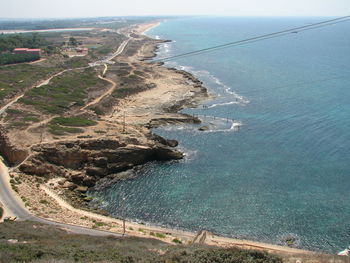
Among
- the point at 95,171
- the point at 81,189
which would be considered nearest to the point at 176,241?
the point at 81,189

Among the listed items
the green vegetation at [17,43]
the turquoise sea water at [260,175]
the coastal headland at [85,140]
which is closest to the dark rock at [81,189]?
the coastal headland at [85,140]

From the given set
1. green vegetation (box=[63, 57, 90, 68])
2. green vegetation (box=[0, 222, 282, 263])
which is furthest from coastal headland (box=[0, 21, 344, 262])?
green vegetation (box=[63, 57, 90, 68])

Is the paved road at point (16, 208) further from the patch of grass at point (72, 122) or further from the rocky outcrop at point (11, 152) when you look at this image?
the patch of grass at point (72, 122)

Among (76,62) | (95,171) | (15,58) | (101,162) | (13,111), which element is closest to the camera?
(95,171)

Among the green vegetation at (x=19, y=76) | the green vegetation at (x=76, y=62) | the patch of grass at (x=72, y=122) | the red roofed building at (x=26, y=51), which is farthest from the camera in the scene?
the red roofed building at (x=26, y=51)

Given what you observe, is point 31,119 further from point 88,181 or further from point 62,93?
point 62,93

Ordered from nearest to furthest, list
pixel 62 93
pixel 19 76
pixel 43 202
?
pixel 43 202
pixel 62 93
pixel 19 76

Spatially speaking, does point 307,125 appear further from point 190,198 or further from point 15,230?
point 15,230

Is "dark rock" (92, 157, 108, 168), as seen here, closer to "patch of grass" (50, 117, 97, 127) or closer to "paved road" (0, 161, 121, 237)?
"patch of grass" (50, 117, 97, 127)
